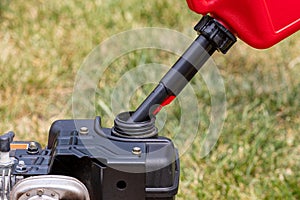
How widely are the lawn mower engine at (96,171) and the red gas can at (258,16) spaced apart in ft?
1.12

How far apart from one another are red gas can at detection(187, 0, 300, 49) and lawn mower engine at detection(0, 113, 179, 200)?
0.34m

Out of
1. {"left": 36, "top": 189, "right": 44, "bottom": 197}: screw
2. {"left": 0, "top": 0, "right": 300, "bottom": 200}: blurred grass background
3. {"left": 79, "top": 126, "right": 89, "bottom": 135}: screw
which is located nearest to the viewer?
{"left": 36, "top": 189, "right": 44, "bottom": 197}: screw

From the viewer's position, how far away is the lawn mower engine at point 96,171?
5.81 feet

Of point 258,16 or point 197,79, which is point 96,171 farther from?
point 197,79

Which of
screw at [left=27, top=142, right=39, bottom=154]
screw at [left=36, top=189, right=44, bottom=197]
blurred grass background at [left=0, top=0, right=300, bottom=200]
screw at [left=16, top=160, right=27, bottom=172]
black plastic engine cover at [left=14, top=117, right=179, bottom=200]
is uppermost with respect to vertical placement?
screw at [left=16, top=160, right=27, bottom=172]

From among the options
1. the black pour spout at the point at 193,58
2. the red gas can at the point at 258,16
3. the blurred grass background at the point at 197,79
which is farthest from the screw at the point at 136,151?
the blurred grass background at the point at 197,79

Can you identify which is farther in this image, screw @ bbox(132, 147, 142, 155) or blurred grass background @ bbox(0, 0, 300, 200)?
blurred grass background @ bbox(0, 0, 300, 200)

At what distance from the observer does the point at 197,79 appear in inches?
119

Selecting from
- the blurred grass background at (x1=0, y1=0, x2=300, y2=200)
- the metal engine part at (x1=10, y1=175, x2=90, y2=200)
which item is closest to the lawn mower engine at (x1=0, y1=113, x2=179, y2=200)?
the metal engine part at (x1=10, y1=175, x2=90, y2=200)

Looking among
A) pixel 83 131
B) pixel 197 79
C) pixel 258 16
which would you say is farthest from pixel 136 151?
pixel 197 79

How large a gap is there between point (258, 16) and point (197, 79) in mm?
1260

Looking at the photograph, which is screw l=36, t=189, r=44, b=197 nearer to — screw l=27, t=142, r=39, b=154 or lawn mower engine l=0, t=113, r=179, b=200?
lawn mower engine l=0, t=113, r=179, b=200

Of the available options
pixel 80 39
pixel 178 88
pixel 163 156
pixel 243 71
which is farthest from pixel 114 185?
pixel 80 39

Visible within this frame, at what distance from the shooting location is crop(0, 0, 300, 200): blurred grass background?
2504 millimetres
